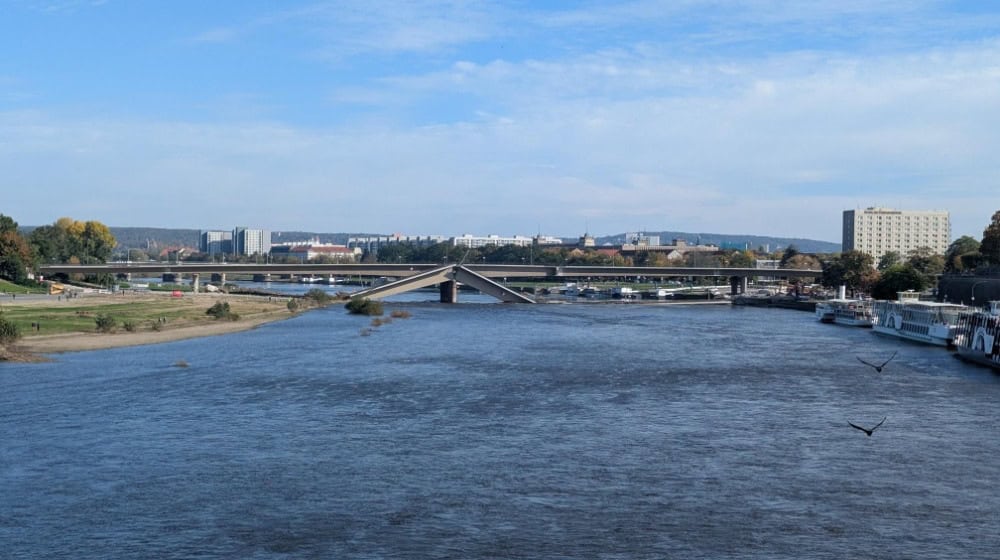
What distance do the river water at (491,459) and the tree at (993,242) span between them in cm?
4897

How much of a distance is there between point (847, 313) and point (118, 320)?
52906 millimetres

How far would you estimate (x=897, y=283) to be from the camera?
95.9 meters

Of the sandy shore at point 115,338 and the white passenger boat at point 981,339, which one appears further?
the white passenger boat at point 981,339

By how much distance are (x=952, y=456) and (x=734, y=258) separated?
162652mm

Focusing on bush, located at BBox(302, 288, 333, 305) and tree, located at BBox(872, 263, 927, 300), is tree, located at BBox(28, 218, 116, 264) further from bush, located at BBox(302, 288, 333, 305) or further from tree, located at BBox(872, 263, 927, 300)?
tree, located at BBox(872, 263, 927, 300)

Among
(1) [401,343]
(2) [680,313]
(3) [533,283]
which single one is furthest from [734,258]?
(1) [401,343]

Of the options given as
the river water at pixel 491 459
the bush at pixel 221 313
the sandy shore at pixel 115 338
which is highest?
the bush at pixel 221 313

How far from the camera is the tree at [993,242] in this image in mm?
93562

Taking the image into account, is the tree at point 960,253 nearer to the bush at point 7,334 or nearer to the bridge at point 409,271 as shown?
the bridge at point 409,271

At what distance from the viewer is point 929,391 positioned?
40.4 metres

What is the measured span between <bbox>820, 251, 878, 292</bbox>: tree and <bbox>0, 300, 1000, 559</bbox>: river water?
66.1 m

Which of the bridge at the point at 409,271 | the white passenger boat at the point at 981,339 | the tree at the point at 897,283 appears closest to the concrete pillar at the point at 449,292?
the bridge at the point at 409,271

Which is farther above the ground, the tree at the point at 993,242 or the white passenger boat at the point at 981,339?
the tree at the point at 993,242

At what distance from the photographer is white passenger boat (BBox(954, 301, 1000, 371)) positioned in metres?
49.4
